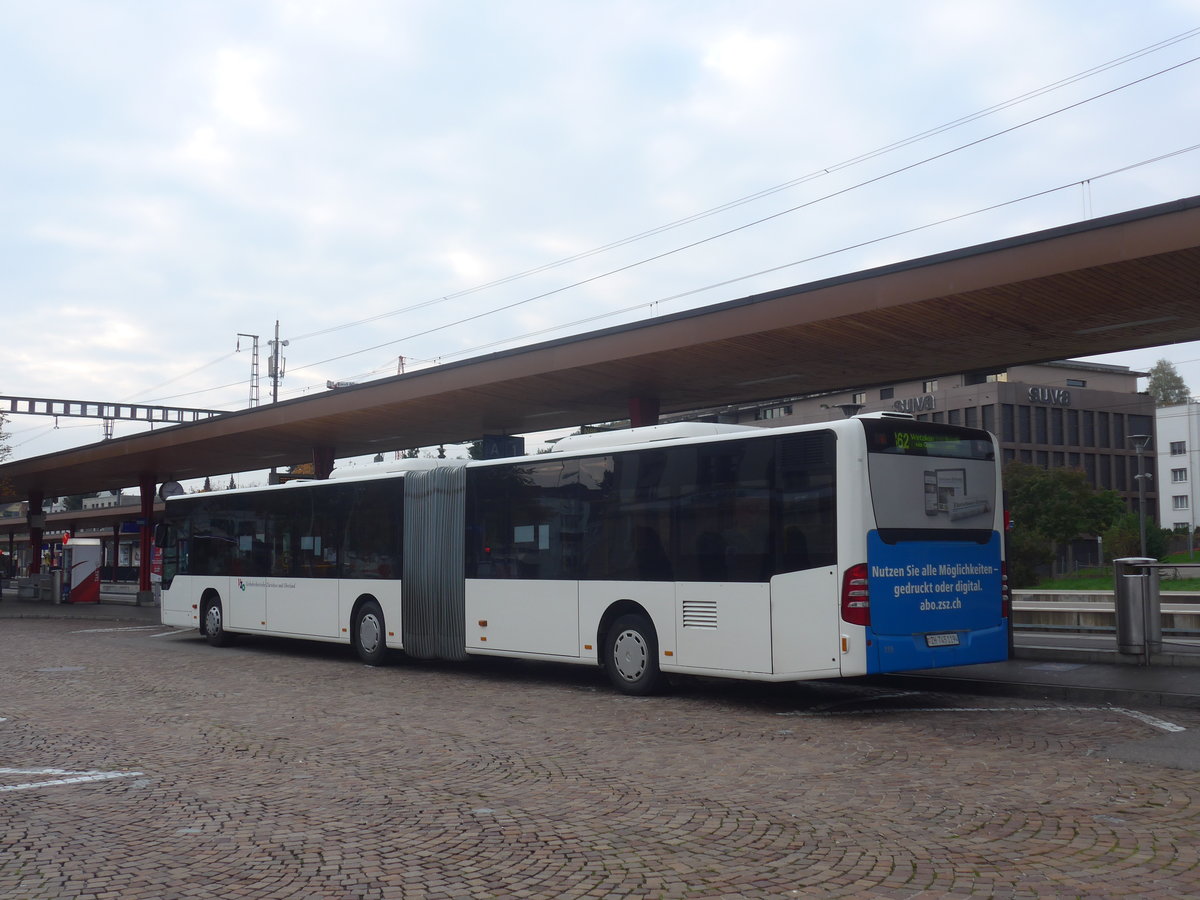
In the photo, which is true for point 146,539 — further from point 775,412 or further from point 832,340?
point 775,412

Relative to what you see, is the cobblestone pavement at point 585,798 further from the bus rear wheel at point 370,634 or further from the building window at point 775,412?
the building window at point 775,412

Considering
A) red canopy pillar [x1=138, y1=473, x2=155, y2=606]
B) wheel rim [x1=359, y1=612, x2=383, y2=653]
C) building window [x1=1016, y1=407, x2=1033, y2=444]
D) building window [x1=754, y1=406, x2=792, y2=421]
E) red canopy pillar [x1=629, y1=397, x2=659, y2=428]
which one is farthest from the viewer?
building window [x1=754, y1=406, x2=792, y2=421]

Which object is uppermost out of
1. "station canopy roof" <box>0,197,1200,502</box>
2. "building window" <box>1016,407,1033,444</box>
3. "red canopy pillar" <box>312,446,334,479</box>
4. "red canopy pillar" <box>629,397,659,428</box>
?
"building window" <box>1016,407,1033,444</box>

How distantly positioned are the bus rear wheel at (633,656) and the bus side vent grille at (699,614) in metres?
0.56

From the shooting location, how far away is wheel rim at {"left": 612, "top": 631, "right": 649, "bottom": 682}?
12.8 m

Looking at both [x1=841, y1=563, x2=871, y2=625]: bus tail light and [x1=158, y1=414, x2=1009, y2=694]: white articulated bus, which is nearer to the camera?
[x1=841, y1=563, x2=871, y2=625]: bus tail light

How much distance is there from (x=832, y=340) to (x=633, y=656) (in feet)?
23.2

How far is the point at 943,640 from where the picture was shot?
11469 millimetres

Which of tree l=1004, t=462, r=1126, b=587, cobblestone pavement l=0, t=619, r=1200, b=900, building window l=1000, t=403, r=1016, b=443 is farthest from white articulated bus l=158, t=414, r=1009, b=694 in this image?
building window l=1000, t=403, r=1016, b=443

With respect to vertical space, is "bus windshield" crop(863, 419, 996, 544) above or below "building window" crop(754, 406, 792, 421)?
below

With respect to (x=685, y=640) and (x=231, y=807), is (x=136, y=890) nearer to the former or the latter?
(x=231, y=807)

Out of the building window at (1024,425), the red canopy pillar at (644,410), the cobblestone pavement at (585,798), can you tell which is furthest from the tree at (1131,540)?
the cobblestone pavement at (585,798)

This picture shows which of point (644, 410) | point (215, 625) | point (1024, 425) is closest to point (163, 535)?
point (215, 625)

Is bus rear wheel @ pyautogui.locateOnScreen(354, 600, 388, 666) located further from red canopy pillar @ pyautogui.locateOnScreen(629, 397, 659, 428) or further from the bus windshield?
the bus windshield
